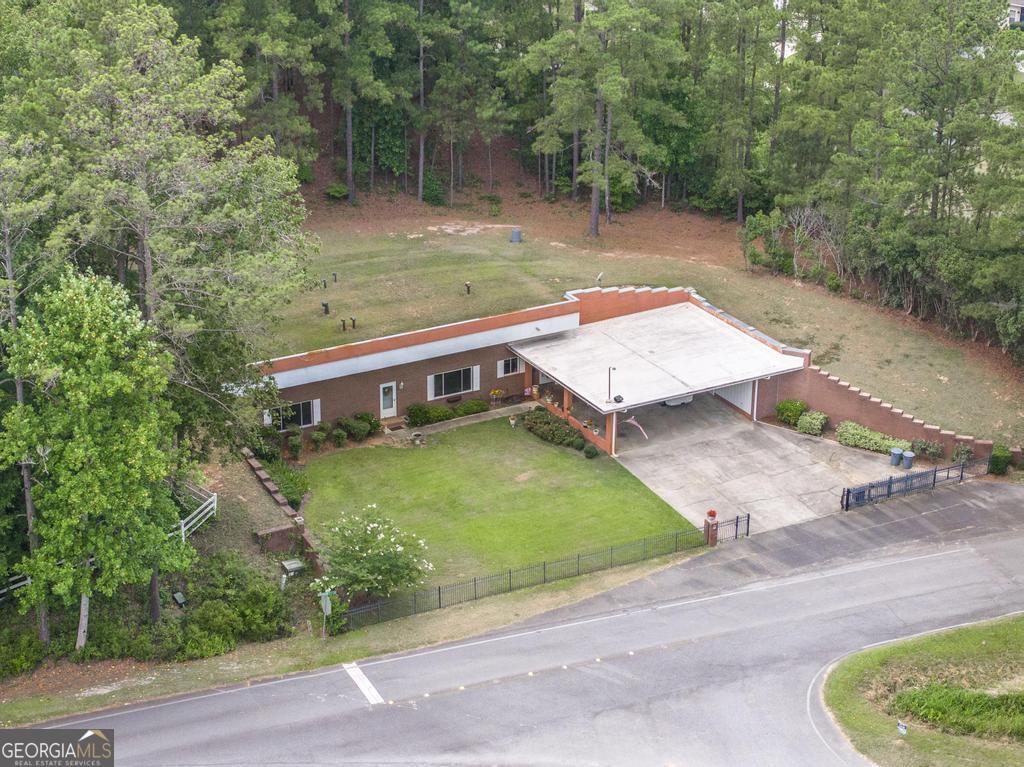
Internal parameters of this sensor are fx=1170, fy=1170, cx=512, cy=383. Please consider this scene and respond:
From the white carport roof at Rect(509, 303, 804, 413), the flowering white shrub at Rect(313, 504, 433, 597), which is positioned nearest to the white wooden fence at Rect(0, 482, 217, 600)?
the flowering white shrub at Rect(313, 504, 433, 597)

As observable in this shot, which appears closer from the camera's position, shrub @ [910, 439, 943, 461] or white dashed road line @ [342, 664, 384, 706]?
white dashed road line @ [342, 664, 384, 706]

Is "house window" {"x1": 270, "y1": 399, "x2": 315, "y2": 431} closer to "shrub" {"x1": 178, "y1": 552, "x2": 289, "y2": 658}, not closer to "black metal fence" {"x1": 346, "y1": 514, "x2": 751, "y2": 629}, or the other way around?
"shrub" {"x1": 178, "y1": 552, "x2": 289, "y2": 658}

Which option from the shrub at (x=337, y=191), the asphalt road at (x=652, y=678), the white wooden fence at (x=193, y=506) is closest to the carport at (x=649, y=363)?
the asphalt road at (x=652, y=678)

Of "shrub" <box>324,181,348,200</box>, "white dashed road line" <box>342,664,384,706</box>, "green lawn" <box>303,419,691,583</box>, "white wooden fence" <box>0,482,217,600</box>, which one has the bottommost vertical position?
"white dashed road line" <box>342,664,384,706</box>

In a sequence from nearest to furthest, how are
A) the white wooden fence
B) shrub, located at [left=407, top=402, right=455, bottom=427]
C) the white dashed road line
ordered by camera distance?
1. the white dashed road line
2. the white wooden fence
3. shrub, located at [left=407, top=402, right=455, bottom=427]

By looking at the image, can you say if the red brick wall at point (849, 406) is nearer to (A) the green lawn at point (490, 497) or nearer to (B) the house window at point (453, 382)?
(A) the green lawn at point (490, 497)

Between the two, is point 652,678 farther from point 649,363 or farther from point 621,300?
point 621,300

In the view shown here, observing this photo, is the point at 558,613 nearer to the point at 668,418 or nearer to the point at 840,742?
the point at 840,742
